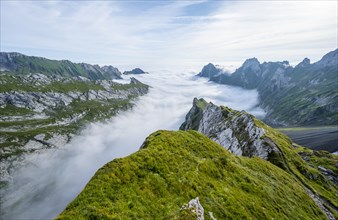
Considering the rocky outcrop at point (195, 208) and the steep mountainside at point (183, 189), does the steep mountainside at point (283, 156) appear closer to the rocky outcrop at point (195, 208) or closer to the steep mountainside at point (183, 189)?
the steep mountainside at point (183, 189)

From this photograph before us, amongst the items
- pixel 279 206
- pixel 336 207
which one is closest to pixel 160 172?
pixel 279 206

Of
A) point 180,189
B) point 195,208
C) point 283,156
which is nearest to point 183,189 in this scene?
point 180,189

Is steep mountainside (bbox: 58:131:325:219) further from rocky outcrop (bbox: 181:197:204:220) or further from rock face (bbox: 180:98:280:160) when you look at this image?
rock face (bbox: 180:98:280:160)

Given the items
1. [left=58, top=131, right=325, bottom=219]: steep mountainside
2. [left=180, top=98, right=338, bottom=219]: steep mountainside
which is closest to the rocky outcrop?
[left=58, top=131, right=325, bottom=219]: steep mountainside

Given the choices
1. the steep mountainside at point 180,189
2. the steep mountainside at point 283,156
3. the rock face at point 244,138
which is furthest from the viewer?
the rock face at point 244,138

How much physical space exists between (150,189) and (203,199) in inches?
279

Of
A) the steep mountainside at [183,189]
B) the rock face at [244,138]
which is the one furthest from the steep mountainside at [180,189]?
the rock face at [244,138]

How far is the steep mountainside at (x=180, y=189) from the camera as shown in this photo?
24297 millimetres

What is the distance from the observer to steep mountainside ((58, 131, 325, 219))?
79.7 feet

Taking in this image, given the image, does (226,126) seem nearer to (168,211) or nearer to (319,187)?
(319,187)

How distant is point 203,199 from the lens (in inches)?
1179

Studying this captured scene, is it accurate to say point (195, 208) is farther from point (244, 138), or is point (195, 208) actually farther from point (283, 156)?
point (244, 138)

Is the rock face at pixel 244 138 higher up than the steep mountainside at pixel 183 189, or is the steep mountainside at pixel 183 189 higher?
the steep mountainside at pixel 183 189

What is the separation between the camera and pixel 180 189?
2966cm
